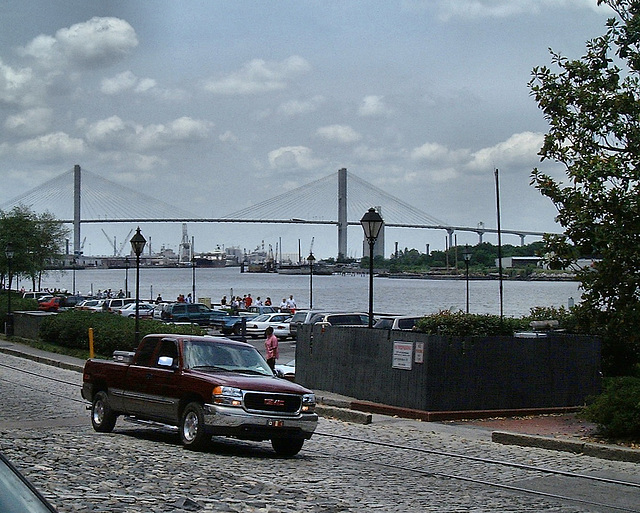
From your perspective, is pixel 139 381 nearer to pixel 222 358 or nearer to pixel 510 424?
pixel 222 358

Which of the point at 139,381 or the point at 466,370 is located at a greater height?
the point at 139,381

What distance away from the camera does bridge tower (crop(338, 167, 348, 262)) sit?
10950 centimetres

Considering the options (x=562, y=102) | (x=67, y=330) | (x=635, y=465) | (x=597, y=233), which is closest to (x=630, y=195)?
(x=597, y=233)

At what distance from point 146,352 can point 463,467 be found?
5545mm

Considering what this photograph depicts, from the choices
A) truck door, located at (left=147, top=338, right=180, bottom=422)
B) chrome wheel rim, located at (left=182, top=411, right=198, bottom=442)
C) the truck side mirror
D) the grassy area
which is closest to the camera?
chrome wheel rim, located at (left=182, top=411, right=198, bottom=442)

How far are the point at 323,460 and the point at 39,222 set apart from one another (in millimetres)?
75103

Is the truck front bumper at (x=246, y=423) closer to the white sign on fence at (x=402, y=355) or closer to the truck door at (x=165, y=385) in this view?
the truck door at (x=165, y=385)

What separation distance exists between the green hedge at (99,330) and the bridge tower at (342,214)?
68569 mm

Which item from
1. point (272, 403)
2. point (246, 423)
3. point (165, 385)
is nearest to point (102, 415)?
point (165, 385)

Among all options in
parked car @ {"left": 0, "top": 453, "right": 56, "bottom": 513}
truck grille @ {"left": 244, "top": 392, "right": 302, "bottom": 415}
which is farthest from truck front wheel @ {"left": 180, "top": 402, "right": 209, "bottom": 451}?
parked car @ {"left": 0, "top": 453, "right": 56, "bottom": 513}

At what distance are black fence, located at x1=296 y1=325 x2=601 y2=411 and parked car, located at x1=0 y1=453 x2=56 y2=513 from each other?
16.2 m

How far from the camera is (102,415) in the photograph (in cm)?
1558

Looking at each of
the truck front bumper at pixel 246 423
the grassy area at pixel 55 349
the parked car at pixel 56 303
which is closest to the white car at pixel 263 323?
the grassy area at pixel 55 349

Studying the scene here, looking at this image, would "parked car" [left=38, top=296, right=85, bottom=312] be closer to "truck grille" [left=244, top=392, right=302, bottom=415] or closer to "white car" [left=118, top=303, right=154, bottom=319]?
"white car" [left=118, top=303, right=154, bottom=319]
